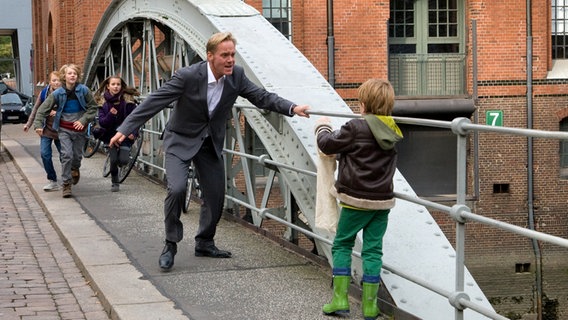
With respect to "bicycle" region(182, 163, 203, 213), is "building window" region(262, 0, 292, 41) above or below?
above

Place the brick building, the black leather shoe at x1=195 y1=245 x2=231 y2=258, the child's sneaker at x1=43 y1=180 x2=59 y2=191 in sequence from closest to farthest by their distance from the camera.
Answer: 1. the black leather shoe at x1=195 y1=245 x2=231 y2=258
2. the child's sneaker at x1=43 y1=180 x2=59 y2=191
3. the brick building

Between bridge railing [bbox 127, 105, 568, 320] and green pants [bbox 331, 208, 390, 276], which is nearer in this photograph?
bridge railing [bbox 127, 105, 568, 320]


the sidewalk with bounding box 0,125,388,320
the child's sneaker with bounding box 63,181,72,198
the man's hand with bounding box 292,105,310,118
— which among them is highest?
the man's hand with bounding box 292,105,310,118

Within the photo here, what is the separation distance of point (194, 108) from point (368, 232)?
1852mm

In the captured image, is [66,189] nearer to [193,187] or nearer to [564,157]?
[193,187]

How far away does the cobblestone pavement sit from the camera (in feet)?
20.7

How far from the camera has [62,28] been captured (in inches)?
1234

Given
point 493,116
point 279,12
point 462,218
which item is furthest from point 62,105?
point 493,116

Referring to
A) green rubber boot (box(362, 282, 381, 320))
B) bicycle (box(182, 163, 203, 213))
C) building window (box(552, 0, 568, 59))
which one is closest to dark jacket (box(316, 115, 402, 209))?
green rubber boot (box(362, 282, 381, 320))

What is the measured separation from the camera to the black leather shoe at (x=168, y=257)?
684 centimetres

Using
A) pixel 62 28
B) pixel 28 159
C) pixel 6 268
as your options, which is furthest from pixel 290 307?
pixel 62 28

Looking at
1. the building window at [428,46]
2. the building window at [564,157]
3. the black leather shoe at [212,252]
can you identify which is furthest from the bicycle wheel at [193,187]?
the building window at [564,157]

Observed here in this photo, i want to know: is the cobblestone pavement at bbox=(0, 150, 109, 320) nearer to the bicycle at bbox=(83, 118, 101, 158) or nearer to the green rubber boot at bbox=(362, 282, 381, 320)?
the green rubber boot at bbox=(362, 282, 381, 320)

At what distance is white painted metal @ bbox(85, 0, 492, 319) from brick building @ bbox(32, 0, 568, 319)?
16.7 meters
